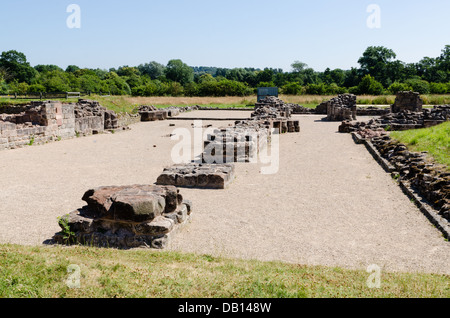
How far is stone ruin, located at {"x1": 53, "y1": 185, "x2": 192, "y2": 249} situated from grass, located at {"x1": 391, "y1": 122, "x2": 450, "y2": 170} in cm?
781

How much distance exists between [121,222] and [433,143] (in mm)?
11040

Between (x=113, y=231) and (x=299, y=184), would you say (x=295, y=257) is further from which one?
(x=299, y=184)

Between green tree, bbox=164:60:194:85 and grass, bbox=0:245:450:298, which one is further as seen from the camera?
green tree, bbox=164:60:194:85

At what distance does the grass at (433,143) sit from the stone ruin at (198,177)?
19.3 feet

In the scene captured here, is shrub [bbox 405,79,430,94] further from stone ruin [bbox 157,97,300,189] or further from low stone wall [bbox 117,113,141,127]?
low stone wall [bbox 117,113,141,127]

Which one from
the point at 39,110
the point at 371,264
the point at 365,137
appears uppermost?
the point at 39,110

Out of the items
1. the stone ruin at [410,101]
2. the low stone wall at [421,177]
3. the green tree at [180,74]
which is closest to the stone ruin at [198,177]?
the low stone wall at [421,177]

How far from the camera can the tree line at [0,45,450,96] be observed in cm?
5422

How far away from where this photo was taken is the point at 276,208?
876 centimetres

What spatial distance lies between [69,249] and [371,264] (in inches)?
184

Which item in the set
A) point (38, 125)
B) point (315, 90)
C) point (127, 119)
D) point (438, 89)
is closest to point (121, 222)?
point (38, 125)

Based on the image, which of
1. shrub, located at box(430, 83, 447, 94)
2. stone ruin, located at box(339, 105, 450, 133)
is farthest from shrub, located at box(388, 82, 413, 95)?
stone ruin, located at box(339, 105, 450, 133)

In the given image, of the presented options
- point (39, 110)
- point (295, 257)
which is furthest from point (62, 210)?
point (39, 110)

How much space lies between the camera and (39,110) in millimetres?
19219
